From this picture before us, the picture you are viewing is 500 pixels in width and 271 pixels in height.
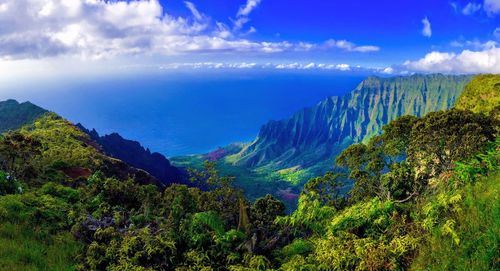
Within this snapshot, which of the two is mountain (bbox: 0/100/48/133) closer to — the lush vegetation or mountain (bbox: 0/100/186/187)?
mountain (bbox: 0/100/186/187)

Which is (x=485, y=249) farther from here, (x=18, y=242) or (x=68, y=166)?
(x=68, y=166)

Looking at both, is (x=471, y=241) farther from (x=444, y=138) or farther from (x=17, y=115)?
(x=17, y=115)

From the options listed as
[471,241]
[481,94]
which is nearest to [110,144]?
[481,94]

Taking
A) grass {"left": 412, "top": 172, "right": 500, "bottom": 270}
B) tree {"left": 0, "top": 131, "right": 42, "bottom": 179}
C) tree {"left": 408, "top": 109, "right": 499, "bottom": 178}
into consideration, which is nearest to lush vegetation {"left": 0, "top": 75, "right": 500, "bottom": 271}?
grass {"left": 412, "top": 172, "right": 500, "bottom": 270}

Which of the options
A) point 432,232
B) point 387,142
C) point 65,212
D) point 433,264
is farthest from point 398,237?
point 387,142

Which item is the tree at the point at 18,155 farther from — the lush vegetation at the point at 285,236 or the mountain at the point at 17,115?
the mountain at the point at 17,115

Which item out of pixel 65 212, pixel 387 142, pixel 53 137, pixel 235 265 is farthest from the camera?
pixel 53 137
